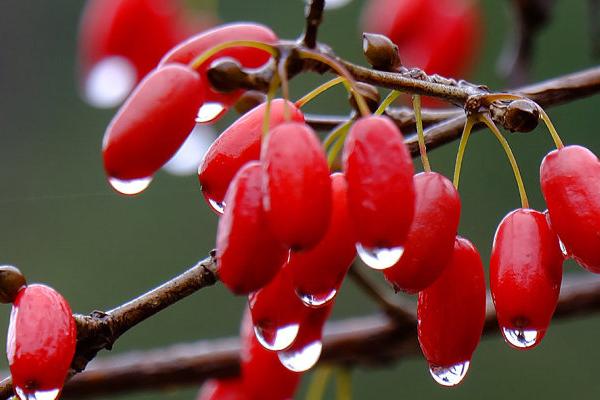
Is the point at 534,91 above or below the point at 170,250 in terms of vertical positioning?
above

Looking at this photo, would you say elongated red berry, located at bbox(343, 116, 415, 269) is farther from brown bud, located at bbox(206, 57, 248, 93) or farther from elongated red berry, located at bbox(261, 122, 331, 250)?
brown bud, located at bbox(206, 57, 248, 93)

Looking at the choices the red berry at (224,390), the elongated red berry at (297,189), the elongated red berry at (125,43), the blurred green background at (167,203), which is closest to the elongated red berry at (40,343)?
the elongated red berry at (297,189)

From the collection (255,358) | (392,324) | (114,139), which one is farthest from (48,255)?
(114,139)

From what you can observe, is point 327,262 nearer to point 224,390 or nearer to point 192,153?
point 224,390

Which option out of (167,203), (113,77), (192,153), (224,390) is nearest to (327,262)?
(224,390)

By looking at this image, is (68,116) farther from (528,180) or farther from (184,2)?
(184,2)
